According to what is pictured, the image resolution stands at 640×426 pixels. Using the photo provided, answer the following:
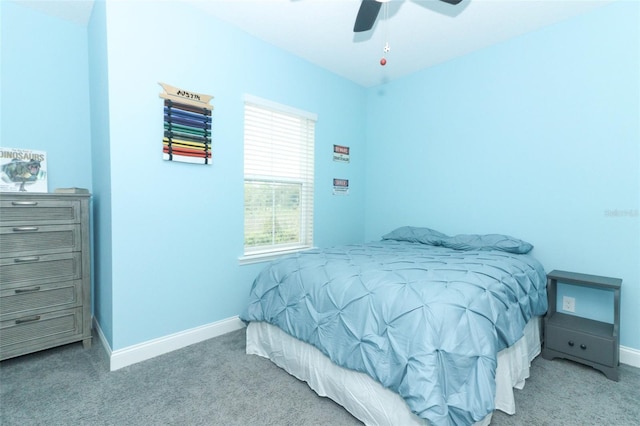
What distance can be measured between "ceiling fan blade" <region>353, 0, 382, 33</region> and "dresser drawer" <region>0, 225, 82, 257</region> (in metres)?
2.51

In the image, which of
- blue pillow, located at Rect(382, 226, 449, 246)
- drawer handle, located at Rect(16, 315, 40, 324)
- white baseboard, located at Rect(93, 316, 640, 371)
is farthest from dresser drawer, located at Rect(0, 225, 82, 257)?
blue pillow, located at Rect(382, 226, 449, 246)

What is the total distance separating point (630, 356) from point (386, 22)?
3175mm

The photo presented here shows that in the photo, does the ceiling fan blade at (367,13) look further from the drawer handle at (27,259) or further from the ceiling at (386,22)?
the drawer handle at (27,259)

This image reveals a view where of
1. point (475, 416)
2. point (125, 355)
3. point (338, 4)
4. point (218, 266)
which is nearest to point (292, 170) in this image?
point (218, 266)

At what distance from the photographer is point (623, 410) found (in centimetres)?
170

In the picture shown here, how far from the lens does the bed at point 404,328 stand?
1.28 m

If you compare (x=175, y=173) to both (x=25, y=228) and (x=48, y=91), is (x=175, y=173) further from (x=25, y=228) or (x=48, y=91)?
Answer: (x=48, y=91)

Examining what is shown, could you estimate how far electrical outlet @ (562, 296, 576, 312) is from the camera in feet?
7.97

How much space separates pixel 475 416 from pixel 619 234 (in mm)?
→ 2034

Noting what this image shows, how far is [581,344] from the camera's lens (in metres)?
2.09

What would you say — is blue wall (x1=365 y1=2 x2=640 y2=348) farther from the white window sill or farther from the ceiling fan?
the white window sill

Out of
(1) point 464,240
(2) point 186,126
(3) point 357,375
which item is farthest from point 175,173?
(1) point 464,240

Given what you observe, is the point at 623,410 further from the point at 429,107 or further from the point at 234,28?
the point at 234,28

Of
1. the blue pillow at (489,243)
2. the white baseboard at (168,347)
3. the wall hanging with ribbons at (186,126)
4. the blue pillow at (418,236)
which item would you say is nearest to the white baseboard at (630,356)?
the white baseboard at (168,347)
